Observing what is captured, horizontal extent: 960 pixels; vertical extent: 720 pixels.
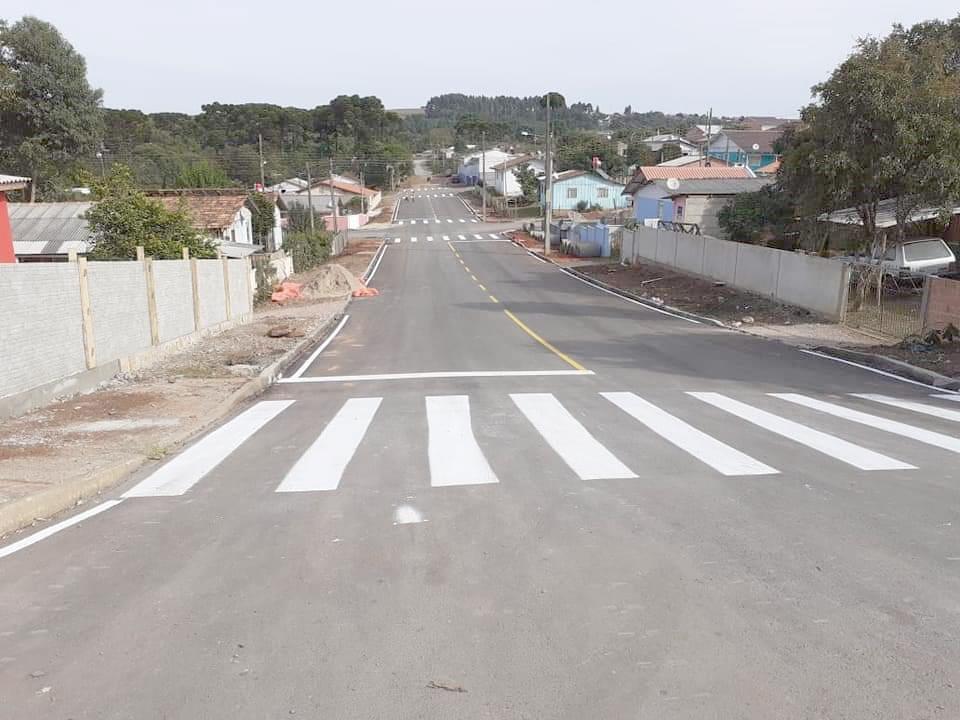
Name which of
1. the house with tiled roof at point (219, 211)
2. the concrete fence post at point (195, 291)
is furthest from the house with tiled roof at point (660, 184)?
the concrete fence post at point (195, 291)

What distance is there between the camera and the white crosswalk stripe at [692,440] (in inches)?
286

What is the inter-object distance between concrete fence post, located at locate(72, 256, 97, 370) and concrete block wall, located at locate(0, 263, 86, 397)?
0.27ft

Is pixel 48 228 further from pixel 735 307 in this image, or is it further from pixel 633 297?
pixel 735 307

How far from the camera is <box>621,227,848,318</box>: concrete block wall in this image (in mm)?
21578

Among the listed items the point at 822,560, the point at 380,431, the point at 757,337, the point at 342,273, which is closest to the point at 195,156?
the point at 342,273

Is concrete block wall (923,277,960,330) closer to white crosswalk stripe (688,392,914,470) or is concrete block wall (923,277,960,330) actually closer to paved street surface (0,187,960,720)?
paved street surface (0,187,960,720)

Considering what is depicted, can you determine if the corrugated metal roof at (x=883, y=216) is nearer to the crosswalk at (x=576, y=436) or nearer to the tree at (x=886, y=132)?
the tree at (x=886, y=132)

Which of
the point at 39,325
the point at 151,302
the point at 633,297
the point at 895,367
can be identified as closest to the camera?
the point at 39,325

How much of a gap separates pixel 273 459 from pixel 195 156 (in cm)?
9099

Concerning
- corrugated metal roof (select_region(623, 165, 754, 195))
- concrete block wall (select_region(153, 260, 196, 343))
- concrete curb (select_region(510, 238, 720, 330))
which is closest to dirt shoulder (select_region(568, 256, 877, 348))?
concrete curb (select_region(510, 238, 720, 330))

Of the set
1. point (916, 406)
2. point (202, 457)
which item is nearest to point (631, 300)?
point (916, 406)

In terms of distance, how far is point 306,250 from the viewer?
161ft

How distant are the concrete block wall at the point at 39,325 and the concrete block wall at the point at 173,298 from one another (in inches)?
162

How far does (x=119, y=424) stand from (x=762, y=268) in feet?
73.7
